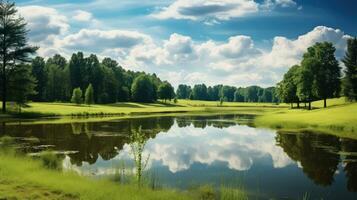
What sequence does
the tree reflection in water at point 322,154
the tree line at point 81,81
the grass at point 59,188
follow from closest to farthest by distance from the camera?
the grass at point 59,188 → the tree reflection in water at point 322,154 → the tree line at point 81,81

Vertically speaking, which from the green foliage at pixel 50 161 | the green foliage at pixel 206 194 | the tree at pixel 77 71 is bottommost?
the green foliage at pixel 206 194

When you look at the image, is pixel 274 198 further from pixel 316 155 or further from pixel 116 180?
pixel 316 155

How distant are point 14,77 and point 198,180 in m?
51.6

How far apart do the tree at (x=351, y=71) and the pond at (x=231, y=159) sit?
4423 cm

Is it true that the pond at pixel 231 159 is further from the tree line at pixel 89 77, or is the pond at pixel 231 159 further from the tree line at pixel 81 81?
the tree line at pixel 81 81

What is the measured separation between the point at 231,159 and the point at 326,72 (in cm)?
6282

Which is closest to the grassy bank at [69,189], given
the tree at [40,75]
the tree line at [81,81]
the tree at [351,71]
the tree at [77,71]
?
the tree at [351,71]

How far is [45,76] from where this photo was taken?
124 m

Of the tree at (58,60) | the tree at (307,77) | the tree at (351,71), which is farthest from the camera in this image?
the tree at (58,60)

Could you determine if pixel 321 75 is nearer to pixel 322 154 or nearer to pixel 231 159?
pixel 322 154

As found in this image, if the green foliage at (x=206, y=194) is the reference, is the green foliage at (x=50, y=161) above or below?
above

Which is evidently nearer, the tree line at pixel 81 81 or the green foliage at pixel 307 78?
the green foliage at pixel 307 78

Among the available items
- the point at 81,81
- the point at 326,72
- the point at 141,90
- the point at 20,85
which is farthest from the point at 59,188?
the point at 141,90

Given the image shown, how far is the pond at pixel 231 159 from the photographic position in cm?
1906
